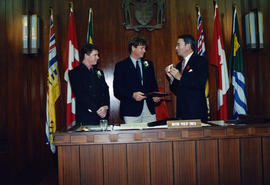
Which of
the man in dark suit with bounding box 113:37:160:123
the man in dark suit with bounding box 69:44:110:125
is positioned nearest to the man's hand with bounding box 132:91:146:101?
the man in dark suit with bounding box 113:37:160:123

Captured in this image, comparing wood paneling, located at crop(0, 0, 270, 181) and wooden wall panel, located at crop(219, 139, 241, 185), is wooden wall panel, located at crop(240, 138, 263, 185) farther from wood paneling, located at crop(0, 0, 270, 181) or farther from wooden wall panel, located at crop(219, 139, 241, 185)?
wood paneling, located at crop(0, 0, 270, 181)

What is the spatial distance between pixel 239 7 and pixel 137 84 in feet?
8.09

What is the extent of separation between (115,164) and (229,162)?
0.86 m

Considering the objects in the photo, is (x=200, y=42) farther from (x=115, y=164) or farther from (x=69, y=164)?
(x=69, y=164)

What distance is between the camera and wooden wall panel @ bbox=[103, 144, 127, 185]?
1.67 m

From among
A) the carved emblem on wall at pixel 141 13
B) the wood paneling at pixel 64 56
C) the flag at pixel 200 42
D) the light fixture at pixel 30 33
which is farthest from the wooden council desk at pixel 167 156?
the carved emblem on wall at pixel 141 13

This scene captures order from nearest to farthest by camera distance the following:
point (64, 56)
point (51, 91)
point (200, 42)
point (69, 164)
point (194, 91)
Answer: point (69, 164) → point (194, 91) → point (51, 91) → point (200, 42) → point (64, 56)

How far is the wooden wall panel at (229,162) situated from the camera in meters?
1.75

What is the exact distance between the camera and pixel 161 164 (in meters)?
1.71

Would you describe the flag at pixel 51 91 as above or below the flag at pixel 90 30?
below

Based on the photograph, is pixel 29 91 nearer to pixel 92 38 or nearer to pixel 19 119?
pixel 19 119

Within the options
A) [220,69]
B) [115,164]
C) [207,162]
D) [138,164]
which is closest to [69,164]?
[115,164]

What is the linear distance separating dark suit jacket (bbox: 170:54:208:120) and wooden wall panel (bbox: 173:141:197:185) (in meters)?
0.79

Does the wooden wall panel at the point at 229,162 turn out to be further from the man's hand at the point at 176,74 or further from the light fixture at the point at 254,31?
the light fixture at the point at 254,31
